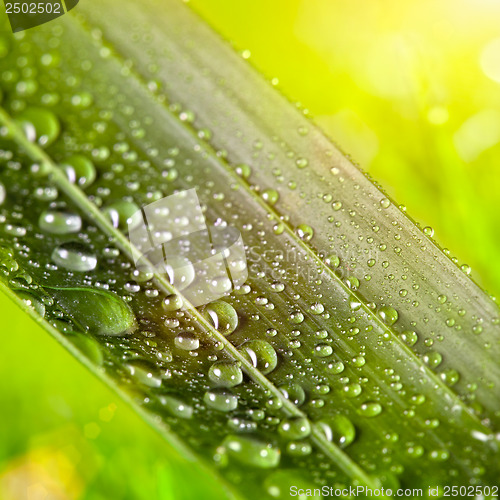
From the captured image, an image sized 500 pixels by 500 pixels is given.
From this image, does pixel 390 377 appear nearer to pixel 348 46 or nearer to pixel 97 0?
pixel 97 0

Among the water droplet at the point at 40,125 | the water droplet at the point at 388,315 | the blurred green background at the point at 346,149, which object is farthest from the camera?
the blurred green background at the point at 346,149

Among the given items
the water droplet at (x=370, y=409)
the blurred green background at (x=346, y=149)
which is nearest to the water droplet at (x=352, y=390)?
the water droplet at (x=370, y=409)

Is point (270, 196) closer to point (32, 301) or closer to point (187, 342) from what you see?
point (187, 342)

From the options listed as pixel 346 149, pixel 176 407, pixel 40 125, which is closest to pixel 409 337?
pixel 176 407

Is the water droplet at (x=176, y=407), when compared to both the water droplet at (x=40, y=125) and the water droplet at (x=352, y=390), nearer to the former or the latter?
the water droplet at (x=352, y=390)

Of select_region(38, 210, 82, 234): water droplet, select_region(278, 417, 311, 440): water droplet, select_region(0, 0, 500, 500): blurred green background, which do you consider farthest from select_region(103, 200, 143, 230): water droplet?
select_region(0, 0, 500, 500): blurred green background

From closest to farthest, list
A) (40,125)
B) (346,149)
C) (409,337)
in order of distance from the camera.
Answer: (40,125), (409,337), (346,149)
